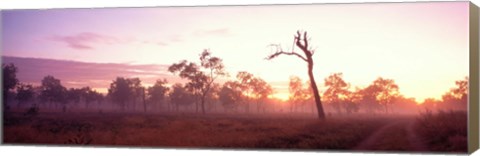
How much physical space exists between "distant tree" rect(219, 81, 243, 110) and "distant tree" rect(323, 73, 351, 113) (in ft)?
5.67

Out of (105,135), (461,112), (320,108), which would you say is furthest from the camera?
(105,135)

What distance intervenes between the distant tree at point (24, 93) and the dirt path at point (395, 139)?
22.1 feet

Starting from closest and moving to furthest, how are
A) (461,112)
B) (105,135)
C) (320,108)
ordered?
1. (461,112)
2. (320,108)
3. (105,135)

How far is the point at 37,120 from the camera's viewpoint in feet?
59.8

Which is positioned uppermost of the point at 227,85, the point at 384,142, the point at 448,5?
the point at 448,5

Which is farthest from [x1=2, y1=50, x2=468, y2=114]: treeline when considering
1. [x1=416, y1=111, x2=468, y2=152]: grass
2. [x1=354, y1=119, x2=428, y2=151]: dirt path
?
[x1=354, y1=119, x2=428, y2=151]: dirt path

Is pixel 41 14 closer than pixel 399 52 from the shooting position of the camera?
No

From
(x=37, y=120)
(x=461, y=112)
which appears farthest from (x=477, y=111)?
(x=37, y=120)

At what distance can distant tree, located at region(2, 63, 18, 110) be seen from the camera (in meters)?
18.1

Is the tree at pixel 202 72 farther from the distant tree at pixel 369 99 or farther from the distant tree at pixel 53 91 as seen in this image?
the distant tree at pixel 369 99

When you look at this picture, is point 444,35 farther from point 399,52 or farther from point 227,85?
point 227,85

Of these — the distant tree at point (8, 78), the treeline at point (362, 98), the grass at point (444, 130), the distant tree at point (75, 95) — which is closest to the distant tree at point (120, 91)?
the distant tree at point (75, 95)

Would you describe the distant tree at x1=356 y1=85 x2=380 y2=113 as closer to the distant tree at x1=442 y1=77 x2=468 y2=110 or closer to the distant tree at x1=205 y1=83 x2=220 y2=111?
the distant tree at x1=442 y1=77 x2=468 y2=110

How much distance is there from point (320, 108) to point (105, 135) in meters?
4.36
